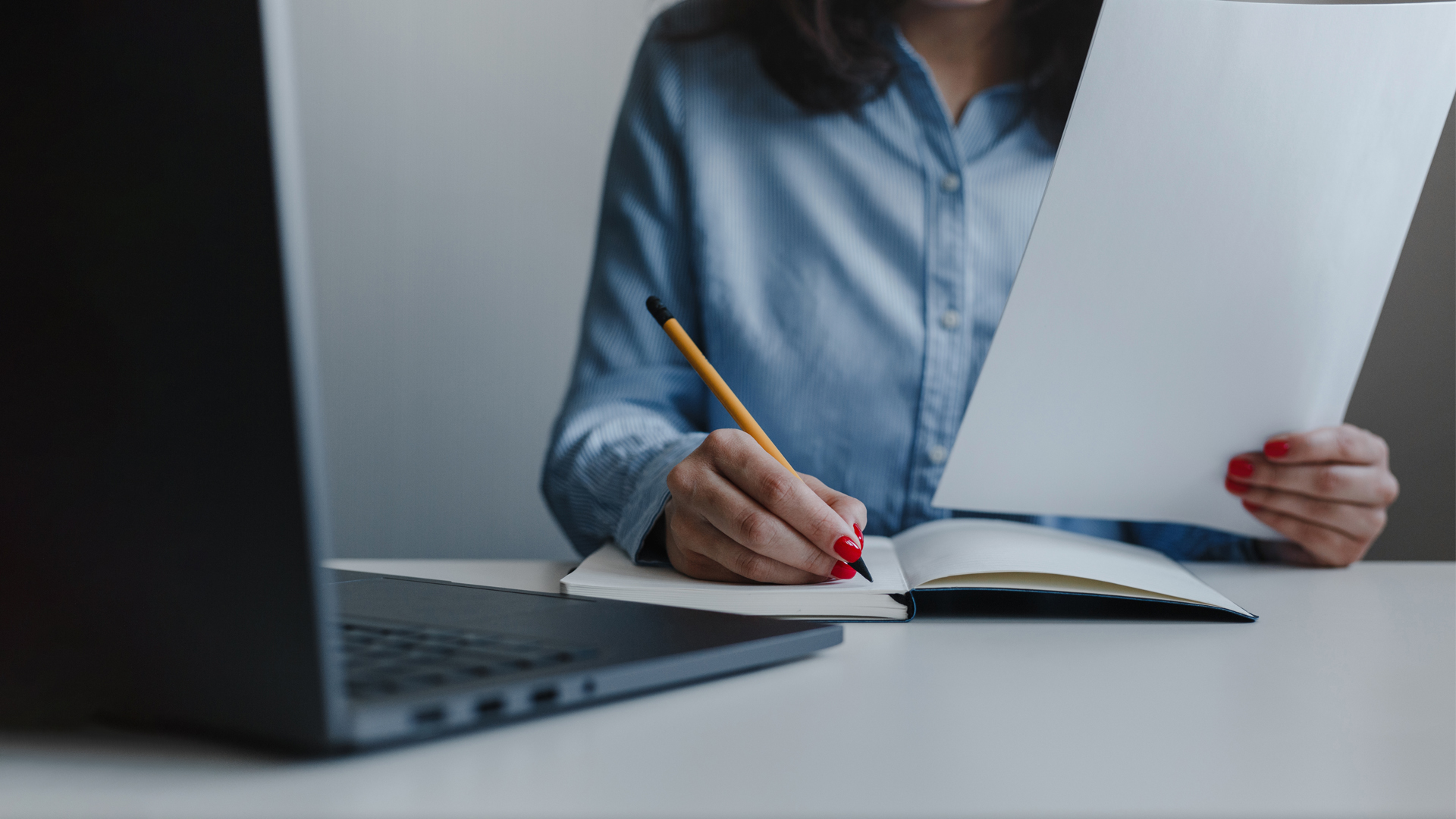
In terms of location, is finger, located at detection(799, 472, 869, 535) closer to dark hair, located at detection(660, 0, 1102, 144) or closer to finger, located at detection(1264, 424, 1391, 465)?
finger, located at detection(1264, 424, 1391, 465)

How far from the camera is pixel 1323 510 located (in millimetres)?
749

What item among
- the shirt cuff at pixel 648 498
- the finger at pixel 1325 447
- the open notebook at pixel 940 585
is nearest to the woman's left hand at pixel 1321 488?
the finger at pixel 1325 447

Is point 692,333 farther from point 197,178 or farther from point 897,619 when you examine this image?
point 197,178

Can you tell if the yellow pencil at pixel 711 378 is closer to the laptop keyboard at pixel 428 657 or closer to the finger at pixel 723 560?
the finger at pixel 723 560

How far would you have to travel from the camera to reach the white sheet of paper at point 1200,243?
0.61 meters

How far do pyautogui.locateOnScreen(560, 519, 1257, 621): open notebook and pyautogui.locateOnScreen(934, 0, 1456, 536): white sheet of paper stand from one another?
94mm

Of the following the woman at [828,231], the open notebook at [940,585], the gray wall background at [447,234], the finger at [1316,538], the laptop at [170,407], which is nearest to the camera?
the laptop at [170,407]

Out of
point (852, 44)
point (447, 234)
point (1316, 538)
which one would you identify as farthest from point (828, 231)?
point (447, 234)

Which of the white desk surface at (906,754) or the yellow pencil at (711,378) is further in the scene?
the yellow pencil at (711,378)

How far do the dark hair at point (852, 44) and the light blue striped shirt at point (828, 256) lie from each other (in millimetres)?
19

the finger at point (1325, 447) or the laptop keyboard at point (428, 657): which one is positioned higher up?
the laptop keyboard at point (428, 657)

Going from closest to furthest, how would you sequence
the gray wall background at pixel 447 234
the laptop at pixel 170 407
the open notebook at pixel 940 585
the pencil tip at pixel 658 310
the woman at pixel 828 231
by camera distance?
the laptop at pixel 170 407, the open notebook at pixel 940 585, the pencil tip at pixel 658 310, the woman at pixel 828 231, the gray wall background at pixel 447 234

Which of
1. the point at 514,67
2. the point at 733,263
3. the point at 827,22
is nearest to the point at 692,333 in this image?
the point at 733,263

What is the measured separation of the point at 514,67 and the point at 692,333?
30.3 inches
